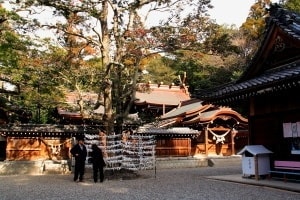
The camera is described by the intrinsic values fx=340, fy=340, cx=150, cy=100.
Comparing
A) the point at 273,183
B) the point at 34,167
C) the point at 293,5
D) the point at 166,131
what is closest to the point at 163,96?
the point at 166,131

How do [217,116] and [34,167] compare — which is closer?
[34,167]

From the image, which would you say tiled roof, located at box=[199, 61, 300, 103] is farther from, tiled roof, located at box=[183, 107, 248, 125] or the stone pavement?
tiled roof, located at box=[183, 107, 248, 125]

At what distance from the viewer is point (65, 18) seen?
15.8m

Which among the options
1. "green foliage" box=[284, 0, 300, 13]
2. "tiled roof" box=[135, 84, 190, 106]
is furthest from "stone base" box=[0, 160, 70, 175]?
"green foliage" box=[284, 0, 300, 13]

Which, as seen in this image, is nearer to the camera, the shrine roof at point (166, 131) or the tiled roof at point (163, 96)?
the shrine roof at point (166, 131)

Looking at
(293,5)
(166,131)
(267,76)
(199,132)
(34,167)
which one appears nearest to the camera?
(267,76)

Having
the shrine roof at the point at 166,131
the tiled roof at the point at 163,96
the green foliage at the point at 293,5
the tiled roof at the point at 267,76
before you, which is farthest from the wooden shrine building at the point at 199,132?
the green foliage at the point at 293,5

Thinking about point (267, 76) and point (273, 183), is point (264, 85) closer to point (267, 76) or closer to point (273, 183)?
point (267, 76)

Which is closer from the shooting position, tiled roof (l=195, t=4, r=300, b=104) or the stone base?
tiled roof (l=195, t=4, r=300, b=104)

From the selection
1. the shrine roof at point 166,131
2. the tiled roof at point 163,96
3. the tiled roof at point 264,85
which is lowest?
the shrine roof at point 166,131

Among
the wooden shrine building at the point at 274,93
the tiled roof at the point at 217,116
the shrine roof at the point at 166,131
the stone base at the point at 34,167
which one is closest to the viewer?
the wooden shrine building at the point at 274,93

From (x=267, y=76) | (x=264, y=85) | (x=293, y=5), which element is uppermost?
(x=293, y=5)

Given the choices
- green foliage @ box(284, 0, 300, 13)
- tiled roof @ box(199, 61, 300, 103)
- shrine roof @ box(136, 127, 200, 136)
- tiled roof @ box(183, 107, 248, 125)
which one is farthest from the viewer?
green foliage @ box(284, 0, 300, 13)

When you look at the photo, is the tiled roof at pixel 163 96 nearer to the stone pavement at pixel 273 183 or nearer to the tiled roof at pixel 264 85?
the tiled roof at pixel 264 85
